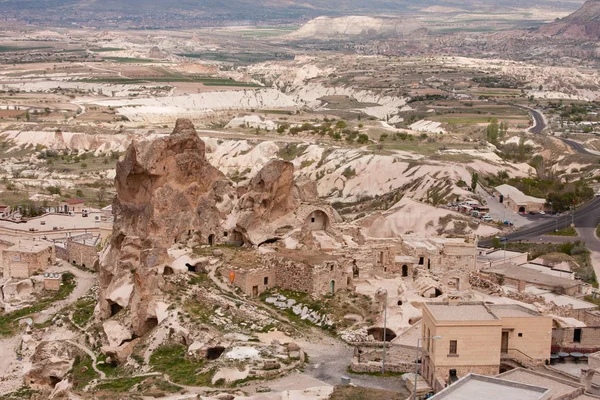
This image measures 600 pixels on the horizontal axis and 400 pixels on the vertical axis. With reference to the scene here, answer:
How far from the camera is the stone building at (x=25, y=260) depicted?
166 ft

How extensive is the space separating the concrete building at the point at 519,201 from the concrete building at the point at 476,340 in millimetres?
42894

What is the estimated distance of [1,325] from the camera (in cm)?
4519

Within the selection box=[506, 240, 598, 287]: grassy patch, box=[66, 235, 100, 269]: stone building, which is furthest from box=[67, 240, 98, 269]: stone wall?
box=[506, 240, 598, 287]: grassy patch

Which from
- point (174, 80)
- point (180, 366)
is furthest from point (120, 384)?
point (174, 80)

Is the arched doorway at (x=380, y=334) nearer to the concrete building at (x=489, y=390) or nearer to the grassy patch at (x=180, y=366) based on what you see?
the grassy patch at (x=180, y=366)

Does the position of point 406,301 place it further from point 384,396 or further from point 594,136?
point 594,136

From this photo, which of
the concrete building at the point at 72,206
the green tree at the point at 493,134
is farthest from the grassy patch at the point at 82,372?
the green tree at the point at 493,134

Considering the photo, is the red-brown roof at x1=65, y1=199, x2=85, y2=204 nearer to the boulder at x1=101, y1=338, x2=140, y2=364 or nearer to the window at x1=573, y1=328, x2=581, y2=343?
the boulder at x1=101, y1=338, x2=140, y2=364

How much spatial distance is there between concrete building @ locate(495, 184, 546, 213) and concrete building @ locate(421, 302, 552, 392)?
4289 centimetres

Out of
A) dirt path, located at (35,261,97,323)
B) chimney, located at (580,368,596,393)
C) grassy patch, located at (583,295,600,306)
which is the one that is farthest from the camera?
dirt path, located at (35,261,97,323)

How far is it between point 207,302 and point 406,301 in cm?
667

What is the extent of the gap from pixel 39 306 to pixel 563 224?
117 feet

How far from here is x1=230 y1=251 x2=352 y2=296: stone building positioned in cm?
3806

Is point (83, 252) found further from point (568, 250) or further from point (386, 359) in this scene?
point (386, 359)
